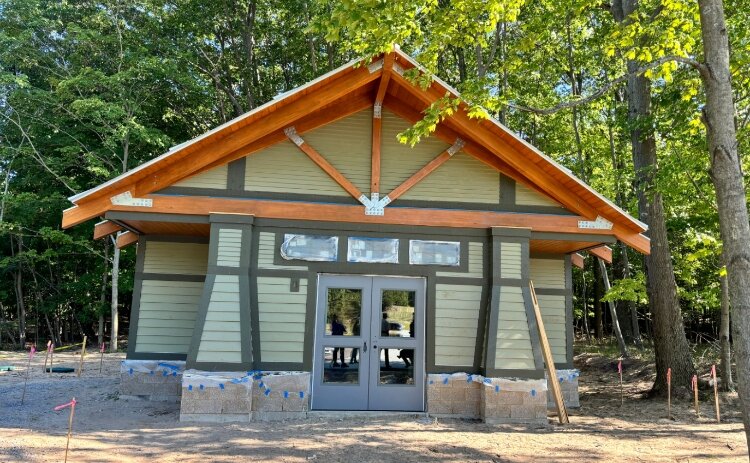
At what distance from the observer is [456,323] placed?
28.0 feet

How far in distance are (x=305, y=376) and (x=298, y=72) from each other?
1616 cm

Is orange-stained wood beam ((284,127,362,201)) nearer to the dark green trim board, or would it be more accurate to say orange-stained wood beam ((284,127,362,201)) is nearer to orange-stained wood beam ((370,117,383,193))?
orange-stained wood beam ((370,117,383,193))

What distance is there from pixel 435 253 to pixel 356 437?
316cm

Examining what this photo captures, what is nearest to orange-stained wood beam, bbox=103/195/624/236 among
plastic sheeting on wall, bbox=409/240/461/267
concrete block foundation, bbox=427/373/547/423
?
plastic sheeting on wall, bbox=409/240/461/267

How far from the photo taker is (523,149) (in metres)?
8.41

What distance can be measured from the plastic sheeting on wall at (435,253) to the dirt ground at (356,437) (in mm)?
2482

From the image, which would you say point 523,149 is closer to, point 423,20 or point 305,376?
point 305,376

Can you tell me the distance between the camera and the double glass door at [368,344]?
27.5 feet

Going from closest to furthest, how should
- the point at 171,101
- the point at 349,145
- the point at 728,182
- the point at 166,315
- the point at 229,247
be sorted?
the point at 728,182
the point at 229,247
the point at 349,145
the point at 166,315
the point at 171,101

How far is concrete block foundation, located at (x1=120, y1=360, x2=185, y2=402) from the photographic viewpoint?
932 cm

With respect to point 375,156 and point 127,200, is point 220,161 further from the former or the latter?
A: point 375,156

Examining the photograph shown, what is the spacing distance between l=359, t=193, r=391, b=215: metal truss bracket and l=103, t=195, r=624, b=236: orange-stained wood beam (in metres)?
0.07

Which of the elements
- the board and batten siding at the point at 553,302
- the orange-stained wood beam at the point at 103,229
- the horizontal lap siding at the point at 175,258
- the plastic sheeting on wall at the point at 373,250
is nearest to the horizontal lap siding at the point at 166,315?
the horizontal lap siding at the point at 175,258

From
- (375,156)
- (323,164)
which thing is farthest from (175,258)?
(375,156)
